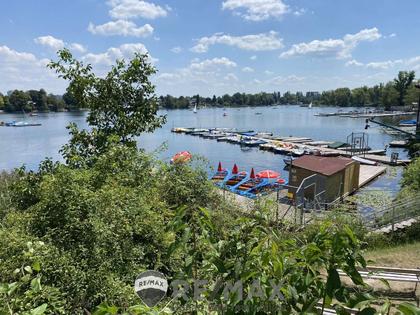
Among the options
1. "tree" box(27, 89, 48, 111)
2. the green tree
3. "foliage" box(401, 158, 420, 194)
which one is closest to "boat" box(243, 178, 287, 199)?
"foliage" box(401, 158, 420, 194)

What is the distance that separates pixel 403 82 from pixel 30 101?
12618cm

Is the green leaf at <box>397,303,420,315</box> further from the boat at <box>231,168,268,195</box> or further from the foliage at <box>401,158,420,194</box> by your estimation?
the boat at <box>231,168,268,195</box>

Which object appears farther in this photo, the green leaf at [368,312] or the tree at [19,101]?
the tree at [19,101]

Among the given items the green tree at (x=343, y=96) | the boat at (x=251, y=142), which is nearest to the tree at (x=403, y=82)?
the green tree at (x=343, y=96)

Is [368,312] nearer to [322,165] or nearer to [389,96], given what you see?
[322,165]

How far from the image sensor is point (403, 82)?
106062 mm

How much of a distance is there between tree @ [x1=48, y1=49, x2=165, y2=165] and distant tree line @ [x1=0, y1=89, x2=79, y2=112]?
11619 cm

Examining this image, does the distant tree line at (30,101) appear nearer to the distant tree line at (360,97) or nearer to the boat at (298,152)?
the distant tree line at (360,97)

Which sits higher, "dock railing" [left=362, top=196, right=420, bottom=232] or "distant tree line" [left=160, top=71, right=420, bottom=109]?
"distant tree line" [left=160, top=71, right=420, bottom=109]

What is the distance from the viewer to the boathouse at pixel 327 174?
57.9ft

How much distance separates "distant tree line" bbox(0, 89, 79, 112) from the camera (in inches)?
4715

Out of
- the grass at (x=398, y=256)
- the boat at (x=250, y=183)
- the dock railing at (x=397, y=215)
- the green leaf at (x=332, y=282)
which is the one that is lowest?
the boat at (x=250, y=183)

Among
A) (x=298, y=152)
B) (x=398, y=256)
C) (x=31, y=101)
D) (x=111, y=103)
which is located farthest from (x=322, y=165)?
(x=31, y=101)

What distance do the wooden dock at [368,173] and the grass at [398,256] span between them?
15.7m
